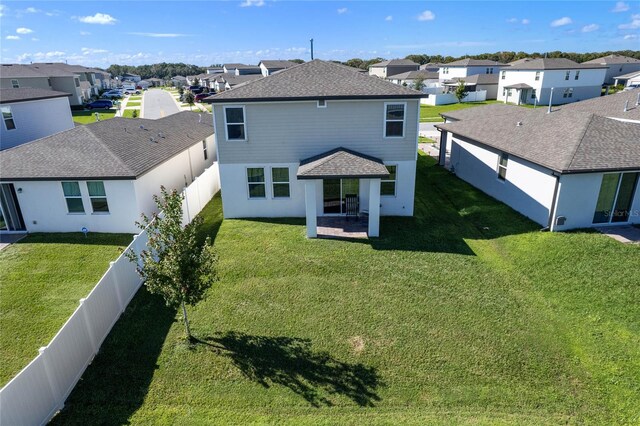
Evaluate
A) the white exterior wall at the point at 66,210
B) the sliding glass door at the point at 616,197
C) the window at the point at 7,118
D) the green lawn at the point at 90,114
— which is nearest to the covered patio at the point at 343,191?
the white exterior wall at the point at 66,210

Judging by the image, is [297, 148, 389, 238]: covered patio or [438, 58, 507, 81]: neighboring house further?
[438, 58, 507, 81]: neighboring house

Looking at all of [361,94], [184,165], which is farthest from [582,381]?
[184,165]

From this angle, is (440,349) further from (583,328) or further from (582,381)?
(583,328)

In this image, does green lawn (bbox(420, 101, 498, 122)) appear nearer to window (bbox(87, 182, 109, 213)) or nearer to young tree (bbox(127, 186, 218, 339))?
window (bbox(87, 182, 109, 213))

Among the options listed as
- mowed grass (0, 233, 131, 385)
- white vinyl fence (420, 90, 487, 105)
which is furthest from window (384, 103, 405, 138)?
white vinyl fence (420, 90, 487, 105)

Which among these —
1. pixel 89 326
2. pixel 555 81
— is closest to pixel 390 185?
pixel 89 326

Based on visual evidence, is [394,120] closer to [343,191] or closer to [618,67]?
[343,191]
